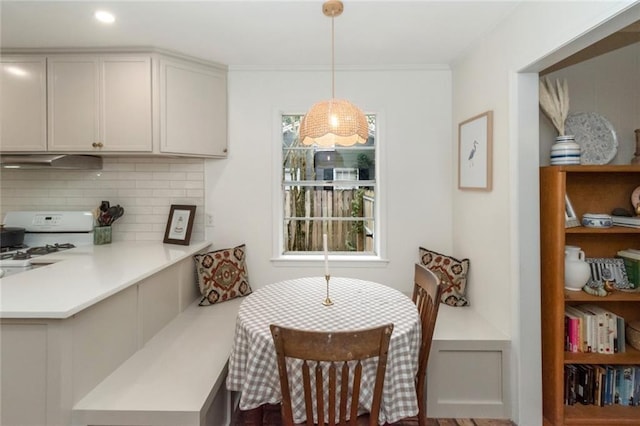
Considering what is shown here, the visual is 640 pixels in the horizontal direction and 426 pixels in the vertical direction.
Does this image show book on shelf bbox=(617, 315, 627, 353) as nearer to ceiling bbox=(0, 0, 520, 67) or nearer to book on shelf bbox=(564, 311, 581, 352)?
book on shelf bbox=(564, 311, 581, 352)

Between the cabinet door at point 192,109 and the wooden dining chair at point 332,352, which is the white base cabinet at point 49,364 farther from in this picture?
the cabinet door at point 192,109

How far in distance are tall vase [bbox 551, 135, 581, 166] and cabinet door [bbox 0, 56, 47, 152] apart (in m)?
3.56

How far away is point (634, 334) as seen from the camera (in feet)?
6.18

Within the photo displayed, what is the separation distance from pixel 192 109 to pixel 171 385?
2014 millimetres

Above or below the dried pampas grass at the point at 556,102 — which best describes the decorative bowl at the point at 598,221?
below

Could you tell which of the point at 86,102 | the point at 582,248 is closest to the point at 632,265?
the point at 582,248

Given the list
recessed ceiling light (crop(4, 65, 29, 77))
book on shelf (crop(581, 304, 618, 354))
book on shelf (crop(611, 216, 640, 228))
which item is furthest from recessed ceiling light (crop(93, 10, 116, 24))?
book on shelf (crop(581, 304, 618, 354))

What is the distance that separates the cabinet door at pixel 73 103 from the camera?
246 cm

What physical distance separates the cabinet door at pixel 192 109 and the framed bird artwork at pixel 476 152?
1971 millimetres

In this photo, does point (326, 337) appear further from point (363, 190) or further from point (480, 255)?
point (363, 190)

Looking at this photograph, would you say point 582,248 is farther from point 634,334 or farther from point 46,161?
point 46,161

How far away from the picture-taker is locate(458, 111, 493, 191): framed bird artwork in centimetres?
213

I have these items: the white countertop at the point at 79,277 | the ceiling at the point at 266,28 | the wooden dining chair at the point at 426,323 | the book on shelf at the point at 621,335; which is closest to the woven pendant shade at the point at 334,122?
the ceiling at the point at 266,28

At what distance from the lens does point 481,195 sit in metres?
2.26
